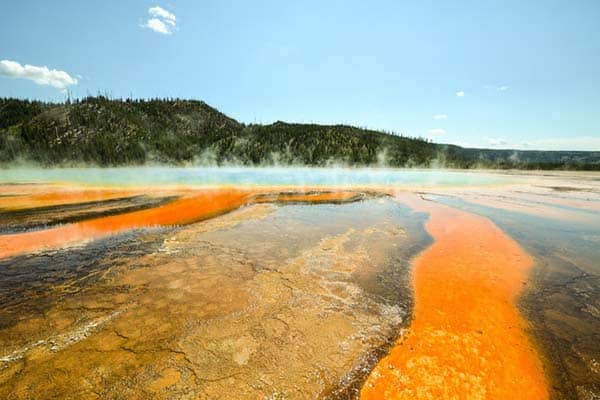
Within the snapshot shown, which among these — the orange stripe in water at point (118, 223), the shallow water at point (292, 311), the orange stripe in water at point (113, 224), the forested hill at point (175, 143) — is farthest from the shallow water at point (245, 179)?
the forested hill at point (175, 143)

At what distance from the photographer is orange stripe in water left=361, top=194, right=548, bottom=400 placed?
2992mm

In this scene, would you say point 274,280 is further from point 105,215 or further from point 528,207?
point 528,207

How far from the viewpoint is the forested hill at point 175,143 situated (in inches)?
2857

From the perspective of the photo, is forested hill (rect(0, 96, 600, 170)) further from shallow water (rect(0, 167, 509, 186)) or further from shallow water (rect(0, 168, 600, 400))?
shallow water (rect(0, 168, 600, 400))

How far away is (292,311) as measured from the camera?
4.46 metres

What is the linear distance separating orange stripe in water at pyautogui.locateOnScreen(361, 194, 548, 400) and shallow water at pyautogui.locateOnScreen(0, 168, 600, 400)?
0.9 inches

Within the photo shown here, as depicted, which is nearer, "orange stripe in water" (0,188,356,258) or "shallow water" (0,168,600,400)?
"shallow water" (0,168,600,400)

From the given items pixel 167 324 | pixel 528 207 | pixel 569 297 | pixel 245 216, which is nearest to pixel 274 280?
pixel 167 324

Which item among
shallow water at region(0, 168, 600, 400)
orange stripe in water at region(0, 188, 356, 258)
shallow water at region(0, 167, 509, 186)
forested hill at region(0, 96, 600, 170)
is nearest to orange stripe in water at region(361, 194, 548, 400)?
shallow water at region(0, 168, 600, 400)

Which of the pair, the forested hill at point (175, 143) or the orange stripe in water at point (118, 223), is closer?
the orange stripe in water at point (118, 223)

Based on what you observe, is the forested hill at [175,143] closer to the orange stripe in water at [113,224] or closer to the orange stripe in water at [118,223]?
the orange stripe in water at [118,223]

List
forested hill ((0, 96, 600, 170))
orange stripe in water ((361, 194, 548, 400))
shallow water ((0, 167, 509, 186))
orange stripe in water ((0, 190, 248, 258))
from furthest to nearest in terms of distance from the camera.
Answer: forested hill ((0, 96, 600, 170)), shallow water ((0, 167, 509, 186)), orange stripe in water ((0, 190, 248, 258)), orange stripe in water ((361, 194, 548, 400))

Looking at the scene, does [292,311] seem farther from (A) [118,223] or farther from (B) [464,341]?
(A) [118,223]

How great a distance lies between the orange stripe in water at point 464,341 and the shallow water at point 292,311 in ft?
0.08
